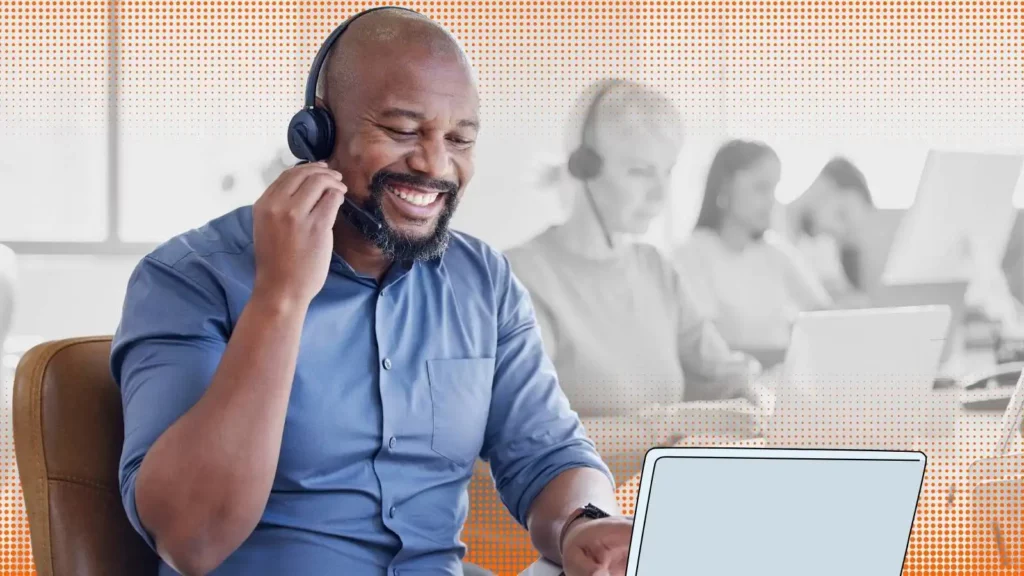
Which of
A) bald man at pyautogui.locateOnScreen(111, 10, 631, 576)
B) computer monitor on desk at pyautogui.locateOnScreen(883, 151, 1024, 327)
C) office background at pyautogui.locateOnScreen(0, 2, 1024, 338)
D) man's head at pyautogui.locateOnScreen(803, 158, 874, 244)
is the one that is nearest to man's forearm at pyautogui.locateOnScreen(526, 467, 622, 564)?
bald man at pyautogui.locateOnScreen(111, 10, 631, 576)

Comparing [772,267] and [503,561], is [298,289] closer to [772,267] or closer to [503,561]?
[503,561]

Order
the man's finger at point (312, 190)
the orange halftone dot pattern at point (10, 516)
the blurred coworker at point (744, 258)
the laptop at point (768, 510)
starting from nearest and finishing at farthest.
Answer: the laptop at point (768, 510) → the man's finger at point (312, 190) → the orange halftone dot pattern at point (10, 516) → the blurred coworker at point (744, 258)

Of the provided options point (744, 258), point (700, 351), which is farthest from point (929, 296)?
point (700, 351)

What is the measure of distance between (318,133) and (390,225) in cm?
18

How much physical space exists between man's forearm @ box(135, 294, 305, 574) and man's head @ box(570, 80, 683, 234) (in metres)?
2.66

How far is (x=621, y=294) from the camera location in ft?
12.6

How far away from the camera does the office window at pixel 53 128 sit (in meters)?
3.78

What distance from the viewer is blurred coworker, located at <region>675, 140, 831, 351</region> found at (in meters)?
3.88

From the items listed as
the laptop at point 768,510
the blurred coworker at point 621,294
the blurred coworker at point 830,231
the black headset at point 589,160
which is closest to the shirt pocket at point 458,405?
the laptop at point 768,510

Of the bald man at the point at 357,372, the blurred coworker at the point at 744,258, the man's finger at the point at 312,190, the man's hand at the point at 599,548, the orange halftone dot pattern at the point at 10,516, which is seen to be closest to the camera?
the man's hand at the point at 599,548

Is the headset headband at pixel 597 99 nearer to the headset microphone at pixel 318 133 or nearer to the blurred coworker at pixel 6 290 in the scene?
the blurred coworker at pixel 6 290

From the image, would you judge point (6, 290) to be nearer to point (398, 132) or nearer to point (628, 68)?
point (628, 68)

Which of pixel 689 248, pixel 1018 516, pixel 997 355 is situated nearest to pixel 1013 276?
pixel 997 355

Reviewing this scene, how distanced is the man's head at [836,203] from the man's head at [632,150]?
20.7 inches
